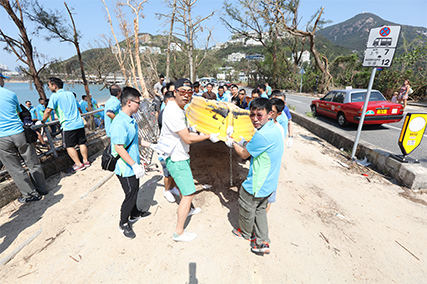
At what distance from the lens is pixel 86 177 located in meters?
4.06

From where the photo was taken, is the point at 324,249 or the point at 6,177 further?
the point at 6,177

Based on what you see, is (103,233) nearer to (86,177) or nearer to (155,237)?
(155,237)

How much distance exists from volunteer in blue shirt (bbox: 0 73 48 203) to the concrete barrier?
164 millimetres

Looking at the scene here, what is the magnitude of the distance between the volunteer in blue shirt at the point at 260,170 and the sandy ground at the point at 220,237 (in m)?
0.30

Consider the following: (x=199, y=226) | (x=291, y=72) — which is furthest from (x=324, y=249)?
(x=291, y=72)

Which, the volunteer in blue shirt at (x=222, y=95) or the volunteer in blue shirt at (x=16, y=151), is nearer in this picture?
the volunteer in blue shirt at (x=16, y=151)

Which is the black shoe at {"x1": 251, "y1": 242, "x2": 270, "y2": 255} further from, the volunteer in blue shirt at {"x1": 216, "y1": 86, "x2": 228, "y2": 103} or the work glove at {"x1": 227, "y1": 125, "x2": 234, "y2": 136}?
the volunteer in blue shirt at {"x1": 216, "y1": 86, "x2": 228, "y2": 103}

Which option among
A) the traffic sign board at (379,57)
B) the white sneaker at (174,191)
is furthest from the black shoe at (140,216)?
the traffic sign board at (379,57)

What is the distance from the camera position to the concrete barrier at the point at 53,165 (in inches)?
124

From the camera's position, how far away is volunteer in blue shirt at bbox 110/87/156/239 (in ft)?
7.04

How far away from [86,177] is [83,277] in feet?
8.22

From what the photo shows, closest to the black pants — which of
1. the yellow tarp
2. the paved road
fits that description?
the yellow tarp

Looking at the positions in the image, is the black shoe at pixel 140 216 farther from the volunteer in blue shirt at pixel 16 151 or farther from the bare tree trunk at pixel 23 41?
the bare tree trunk at pixel 23 41

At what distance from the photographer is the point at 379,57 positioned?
13.9ft
